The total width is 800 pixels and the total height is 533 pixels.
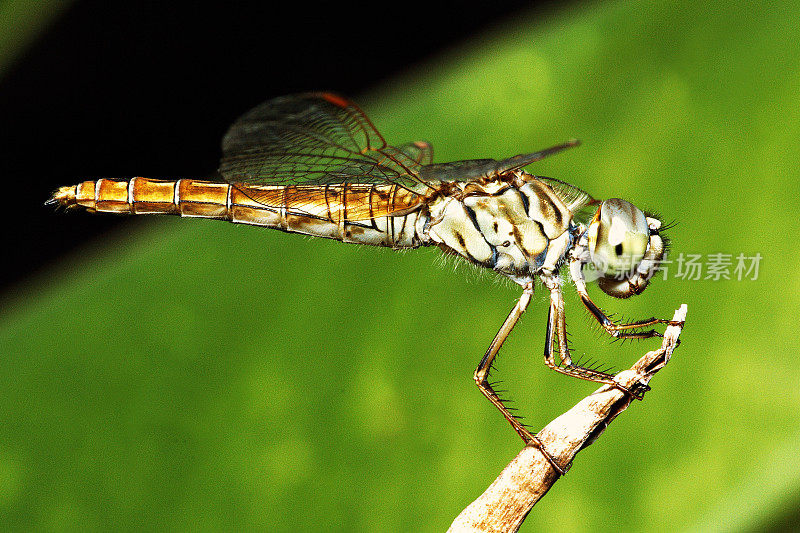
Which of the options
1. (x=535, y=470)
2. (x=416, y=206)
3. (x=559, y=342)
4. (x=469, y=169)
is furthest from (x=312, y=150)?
(x=535, y=470)

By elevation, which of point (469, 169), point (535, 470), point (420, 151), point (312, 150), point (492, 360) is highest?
point (312, 150)

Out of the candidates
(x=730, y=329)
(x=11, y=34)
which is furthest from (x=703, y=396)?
(x=11, y=34)

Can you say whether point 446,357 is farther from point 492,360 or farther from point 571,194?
point 571,194

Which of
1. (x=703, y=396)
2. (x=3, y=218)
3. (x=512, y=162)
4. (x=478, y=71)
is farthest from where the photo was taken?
(x=3, y=218)

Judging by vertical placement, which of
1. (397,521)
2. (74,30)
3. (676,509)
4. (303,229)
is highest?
(74,30)

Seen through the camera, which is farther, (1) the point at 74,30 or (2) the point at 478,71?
(1) the point at 74,30

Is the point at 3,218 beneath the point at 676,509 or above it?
above

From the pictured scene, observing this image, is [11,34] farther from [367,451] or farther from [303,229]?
[367,451]

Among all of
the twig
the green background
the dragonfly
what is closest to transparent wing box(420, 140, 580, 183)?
the dragonfly
